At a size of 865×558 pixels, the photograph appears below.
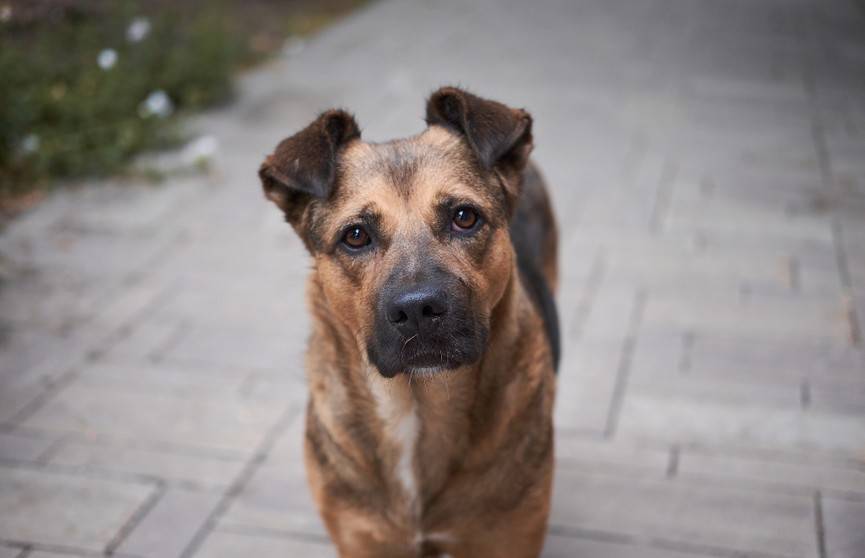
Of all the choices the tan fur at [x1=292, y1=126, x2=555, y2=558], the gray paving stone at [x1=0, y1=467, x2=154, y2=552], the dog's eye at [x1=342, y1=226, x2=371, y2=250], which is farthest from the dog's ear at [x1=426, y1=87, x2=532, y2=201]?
the gray paving stone at [x1=0, y1=467, x2=154, y2=552]

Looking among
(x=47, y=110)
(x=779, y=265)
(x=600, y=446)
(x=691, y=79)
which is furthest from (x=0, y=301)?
(x=691, y=79)

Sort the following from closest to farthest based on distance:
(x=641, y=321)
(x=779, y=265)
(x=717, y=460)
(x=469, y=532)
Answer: (x=469, y=532) < (x=717, y=460) < (x=641, y=321) < (x=779, y=265)

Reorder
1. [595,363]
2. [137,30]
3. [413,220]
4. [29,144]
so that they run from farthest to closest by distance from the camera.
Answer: [137,30] < [29,144] < [595,363] < [413,220]

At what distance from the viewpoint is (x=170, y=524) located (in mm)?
3826

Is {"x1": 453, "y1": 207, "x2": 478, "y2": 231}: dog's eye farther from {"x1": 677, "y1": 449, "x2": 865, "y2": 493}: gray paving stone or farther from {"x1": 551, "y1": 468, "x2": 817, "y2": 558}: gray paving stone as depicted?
{"x1": 677, "y1": 449, "x2": 865, "y2": 493}: gray paving stone

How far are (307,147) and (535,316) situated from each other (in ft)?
3.15

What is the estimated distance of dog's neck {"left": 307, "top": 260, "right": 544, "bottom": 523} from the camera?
3021mm

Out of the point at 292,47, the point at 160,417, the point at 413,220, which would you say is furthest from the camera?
the point at 292,47

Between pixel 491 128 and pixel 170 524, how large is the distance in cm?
208

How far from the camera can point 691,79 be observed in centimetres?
974

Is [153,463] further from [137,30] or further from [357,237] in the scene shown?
[137,30]

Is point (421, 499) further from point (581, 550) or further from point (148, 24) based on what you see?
point (148, 24)

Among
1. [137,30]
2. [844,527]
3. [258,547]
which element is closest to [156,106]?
[137,30]

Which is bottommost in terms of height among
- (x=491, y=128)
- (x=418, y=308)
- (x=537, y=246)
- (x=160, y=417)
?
(x=160, y=417)
